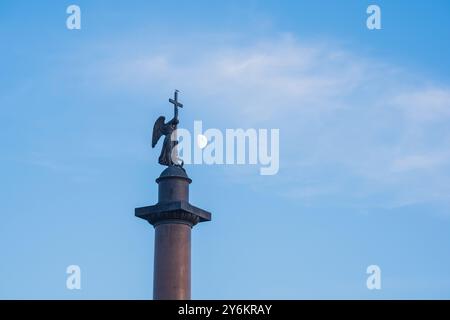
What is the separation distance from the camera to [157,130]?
3359 cm

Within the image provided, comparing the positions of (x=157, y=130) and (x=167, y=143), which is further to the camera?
(x=157, y=130)

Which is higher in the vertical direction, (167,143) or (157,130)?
(157,130)

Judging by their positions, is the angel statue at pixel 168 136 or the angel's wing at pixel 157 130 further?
the angel's wing at pixel 157 130

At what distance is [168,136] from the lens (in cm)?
3334

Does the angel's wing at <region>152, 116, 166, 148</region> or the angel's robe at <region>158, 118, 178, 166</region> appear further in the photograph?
the angel's wing at <region>152, 116, 166, 148</region>

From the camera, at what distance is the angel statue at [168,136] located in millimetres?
32938

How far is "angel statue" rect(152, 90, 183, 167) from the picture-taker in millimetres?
32938

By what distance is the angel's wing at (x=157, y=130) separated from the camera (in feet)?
110

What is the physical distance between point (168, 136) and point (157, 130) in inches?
19.2

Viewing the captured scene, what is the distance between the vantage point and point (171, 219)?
31.4 metres

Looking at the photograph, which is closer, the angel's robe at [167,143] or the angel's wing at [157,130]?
the angel's robe at [167,143]
